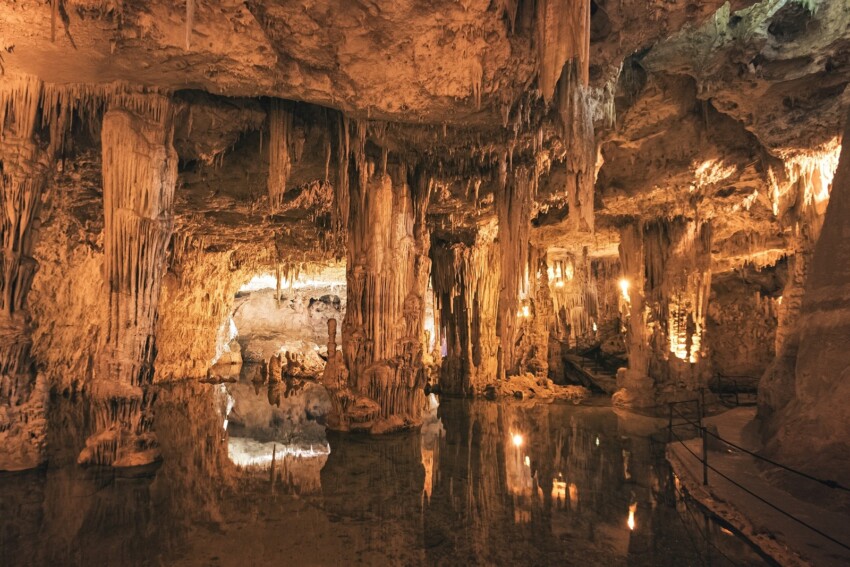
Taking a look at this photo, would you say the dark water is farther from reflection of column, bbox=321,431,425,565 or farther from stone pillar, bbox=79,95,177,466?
stone pillar, bbox=79,95,177,466

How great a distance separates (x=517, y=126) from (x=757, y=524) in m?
6.07

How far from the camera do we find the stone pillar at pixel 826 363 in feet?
16.1

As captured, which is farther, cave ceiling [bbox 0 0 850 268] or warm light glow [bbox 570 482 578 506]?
cave ceiling [bbox 0 0 850 268]

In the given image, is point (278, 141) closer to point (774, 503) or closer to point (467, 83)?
point (467, 83)

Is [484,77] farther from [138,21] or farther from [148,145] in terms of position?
[148,145]

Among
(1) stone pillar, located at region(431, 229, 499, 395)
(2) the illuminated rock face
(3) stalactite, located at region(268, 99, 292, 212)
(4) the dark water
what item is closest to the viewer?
(4) the dark water

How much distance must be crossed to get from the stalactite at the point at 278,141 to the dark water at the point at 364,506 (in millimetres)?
4323

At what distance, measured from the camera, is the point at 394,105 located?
7477 millimetres

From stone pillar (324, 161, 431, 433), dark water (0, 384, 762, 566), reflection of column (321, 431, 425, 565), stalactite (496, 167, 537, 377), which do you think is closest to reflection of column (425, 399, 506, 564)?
dark water (0, 384, 762, 566)

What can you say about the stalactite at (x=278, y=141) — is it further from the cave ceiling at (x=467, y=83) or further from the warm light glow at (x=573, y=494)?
the warm light glow at (x=573, y=494)

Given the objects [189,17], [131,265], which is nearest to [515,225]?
[189,17]

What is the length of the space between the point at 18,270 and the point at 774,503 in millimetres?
8823

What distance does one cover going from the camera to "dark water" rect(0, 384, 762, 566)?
4.11 metres

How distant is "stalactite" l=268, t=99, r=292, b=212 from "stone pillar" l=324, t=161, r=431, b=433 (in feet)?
4.68
